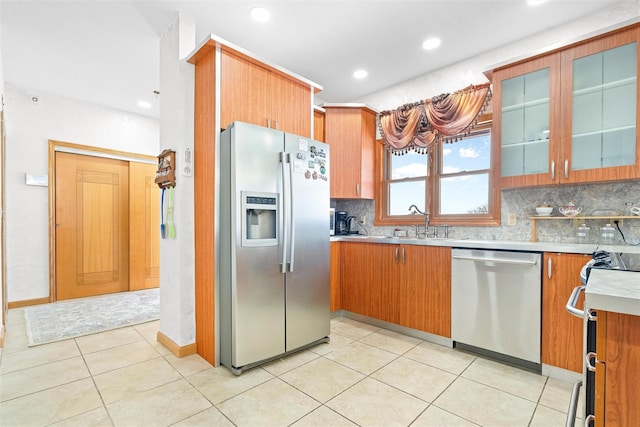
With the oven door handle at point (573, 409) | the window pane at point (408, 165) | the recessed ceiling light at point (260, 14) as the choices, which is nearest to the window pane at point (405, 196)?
the window pane at point (408, 165)

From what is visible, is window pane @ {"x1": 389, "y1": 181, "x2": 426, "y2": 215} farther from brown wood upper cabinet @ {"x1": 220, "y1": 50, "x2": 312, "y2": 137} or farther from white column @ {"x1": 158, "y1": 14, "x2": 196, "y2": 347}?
white column @ {"x1": 158, "y1": 14, "x2": 196, "y2": 347}

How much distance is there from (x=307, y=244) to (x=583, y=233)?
2249 mm

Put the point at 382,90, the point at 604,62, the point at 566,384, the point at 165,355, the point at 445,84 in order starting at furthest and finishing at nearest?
the point at 382,90 → the point at 445,84 → the point at 165,355 → the point at 604,62 → the point at 566,384

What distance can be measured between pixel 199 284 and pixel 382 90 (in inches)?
129

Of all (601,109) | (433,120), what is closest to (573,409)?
(601,109)

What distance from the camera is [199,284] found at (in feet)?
8.25

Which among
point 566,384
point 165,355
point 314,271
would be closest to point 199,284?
point 165,355

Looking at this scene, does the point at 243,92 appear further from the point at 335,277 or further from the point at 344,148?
the point at 335,277

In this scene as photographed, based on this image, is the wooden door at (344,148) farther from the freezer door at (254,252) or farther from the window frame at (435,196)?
the freezer door at (254,252)

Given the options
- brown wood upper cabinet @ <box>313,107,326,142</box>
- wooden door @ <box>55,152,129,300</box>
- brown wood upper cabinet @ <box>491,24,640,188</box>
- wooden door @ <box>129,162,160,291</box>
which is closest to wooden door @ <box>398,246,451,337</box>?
brown wood upper cabinet @ <box>491,24,640,188</box>

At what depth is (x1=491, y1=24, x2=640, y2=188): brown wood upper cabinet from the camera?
7.04ft

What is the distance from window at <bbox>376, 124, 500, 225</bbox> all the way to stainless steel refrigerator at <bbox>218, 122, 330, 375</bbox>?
1445 millimetres

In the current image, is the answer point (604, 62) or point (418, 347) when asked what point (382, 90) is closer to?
point (604, 62)

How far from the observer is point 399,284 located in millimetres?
2963
